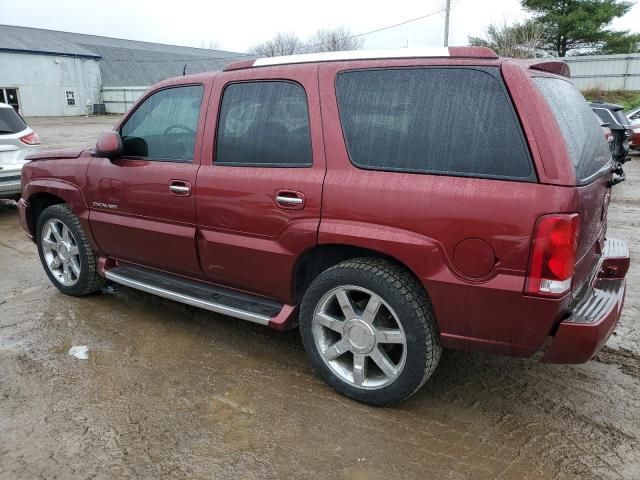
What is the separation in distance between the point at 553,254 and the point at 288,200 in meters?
1.45

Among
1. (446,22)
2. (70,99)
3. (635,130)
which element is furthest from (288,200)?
(70,99)

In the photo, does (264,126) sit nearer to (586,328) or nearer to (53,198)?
(586,328)

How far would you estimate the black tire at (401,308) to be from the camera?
273 cm

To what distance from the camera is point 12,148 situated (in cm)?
777

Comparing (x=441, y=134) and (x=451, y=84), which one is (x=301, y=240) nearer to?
(x=441, y=134)

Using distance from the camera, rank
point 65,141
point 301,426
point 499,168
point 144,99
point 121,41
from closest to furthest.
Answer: point 499,168 < point 301,426 < point 144,99 < point 65,141 < point 121,41

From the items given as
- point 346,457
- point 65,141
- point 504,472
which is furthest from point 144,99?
point 65,141

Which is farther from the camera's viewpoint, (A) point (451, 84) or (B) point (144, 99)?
(B) point (144, 99)

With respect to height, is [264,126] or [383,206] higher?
[264,126]

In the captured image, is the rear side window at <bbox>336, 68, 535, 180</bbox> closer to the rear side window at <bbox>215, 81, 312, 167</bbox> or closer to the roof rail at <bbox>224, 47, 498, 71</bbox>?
the roof rail at <bbox>224, 47, 498, 71</bbox>

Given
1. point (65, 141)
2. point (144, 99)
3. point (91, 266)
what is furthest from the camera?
point (65, 141)

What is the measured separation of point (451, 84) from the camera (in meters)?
2.64

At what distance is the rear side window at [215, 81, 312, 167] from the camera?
3.10 metres

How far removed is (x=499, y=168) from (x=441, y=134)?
0.35 meters
